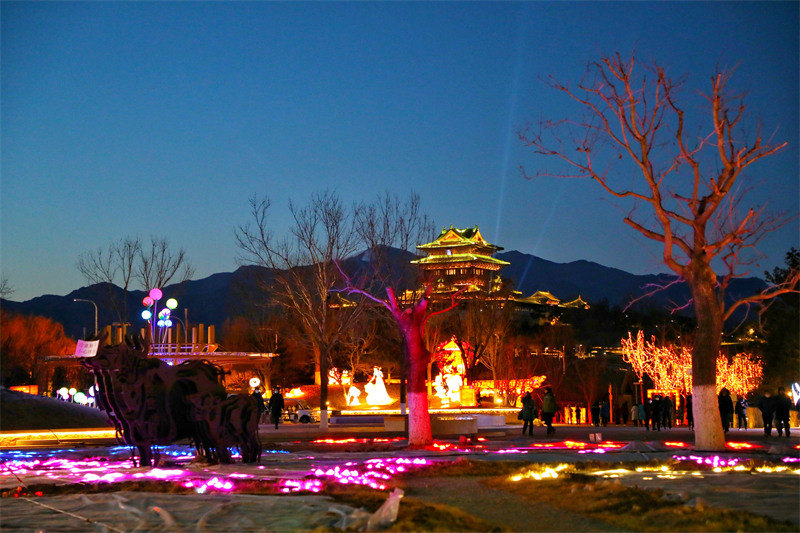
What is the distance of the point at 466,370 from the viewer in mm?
50094

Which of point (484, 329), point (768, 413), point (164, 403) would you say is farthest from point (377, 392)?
point (164, 403)

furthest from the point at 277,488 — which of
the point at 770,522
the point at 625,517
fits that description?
the point at 770,522

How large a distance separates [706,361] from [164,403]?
11290 mm

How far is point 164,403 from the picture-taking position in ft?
48.5

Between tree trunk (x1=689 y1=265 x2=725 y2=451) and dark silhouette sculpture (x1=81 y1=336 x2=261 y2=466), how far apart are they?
957 cm

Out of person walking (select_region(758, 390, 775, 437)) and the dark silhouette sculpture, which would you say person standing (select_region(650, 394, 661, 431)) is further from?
the dark silhouette sculpture

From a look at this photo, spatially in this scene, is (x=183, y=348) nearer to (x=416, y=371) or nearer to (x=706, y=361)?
(x=416, y=371)

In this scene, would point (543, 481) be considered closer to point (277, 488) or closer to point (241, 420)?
point (277, 488)

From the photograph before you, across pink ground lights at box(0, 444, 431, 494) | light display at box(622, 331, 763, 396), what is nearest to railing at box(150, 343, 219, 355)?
light display at box(622, 331, 763, 396)

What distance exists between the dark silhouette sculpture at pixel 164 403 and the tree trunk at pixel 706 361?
9574mm

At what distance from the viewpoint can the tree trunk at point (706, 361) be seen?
1784cm

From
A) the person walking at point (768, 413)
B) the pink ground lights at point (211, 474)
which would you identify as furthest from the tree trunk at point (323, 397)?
the pink ground lights at point (211, 474)

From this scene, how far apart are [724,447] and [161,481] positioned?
38.5 feet

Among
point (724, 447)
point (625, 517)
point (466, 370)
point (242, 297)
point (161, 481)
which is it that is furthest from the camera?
point (242, 297)
